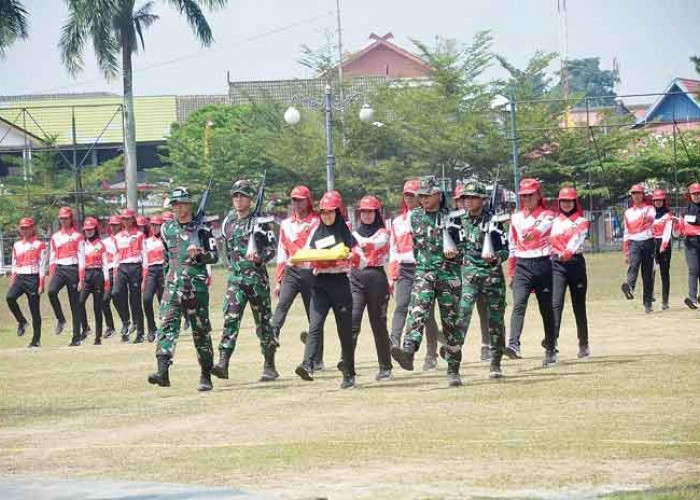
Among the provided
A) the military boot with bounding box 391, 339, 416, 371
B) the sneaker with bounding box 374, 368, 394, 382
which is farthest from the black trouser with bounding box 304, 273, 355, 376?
the sneaker with bounding box 374, 368, 394, 382

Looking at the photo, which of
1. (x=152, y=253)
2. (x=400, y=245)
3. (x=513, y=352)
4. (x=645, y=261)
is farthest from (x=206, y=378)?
(x=645, y=261)

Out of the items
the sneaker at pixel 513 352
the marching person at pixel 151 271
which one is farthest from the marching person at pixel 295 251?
the marching person at pixel 151 271

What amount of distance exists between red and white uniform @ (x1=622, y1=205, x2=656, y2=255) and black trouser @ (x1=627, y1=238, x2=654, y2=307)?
9 centimetres

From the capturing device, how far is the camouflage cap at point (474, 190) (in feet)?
54.6

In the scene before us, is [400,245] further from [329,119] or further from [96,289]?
[329,119]

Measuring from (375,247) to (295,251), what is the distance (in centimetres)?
96

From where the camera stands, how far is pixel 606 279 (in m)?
40.4

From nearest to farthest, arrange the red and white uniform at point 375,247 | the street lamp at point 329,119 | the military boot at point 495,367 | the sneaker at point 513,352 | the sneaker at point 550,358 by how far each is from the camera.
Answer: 1. the military boot at point 495,367
2. the red and white uniform at point 375,247
3. the sneaker at point 550,358
4. the sneaker at point 513,352
5. the street lamp at point 329,119

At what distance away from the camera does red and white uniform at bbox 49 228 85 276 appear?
26.4 metres

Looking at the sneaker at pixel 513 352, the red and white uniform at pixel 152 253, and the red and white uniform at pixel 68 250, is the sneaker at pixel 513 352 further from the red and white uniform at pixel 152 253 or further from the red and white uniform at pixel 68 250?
the red and white uniform at pixel 68 250

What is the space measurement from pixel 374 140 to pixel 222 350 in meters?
50.3

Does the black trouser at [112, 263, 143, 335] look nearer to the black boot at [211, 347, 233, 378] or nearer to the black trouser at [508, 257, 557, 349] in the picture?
the black boot at [211, 347, 233, 378]

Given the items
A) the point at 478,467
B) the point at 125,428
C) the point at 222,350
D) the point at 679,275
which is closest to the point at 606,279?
the point at 679,275

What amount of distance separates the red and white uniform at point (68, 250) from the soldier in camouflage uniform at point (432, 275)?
36.0 ft
